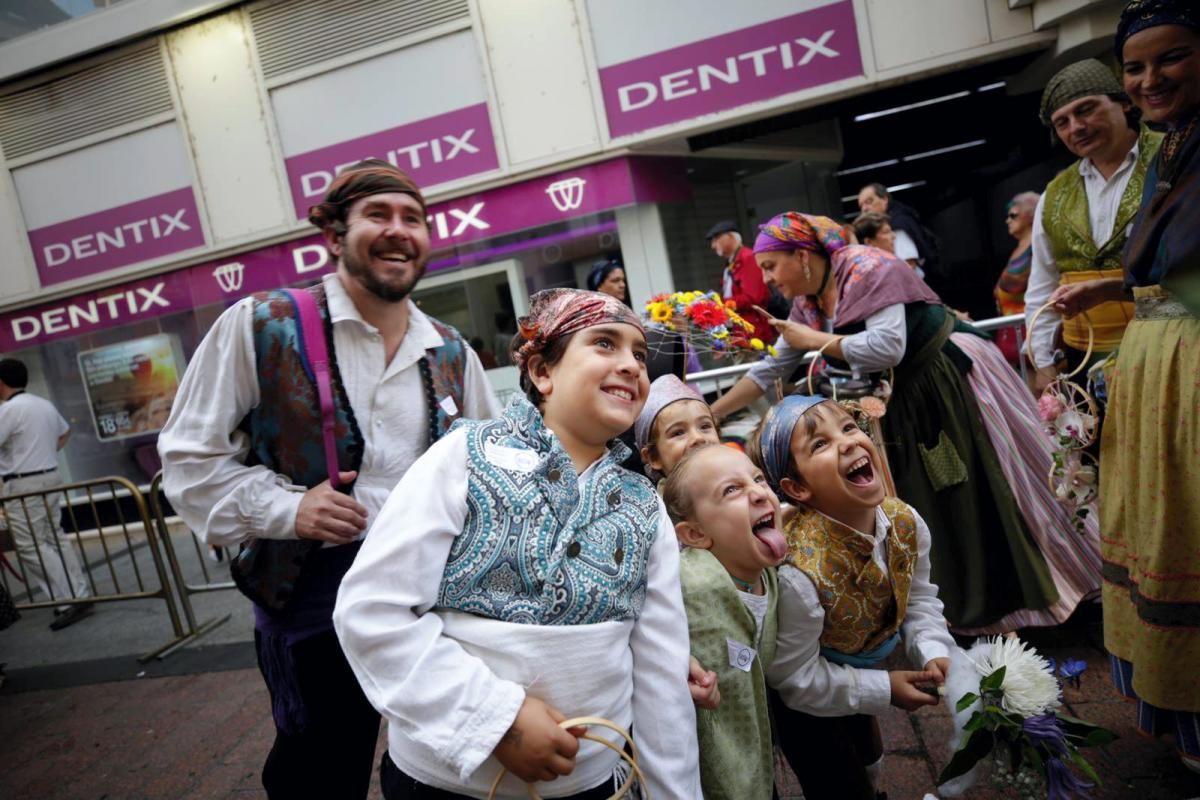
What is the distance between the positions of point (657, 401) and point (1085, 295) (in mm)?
1582

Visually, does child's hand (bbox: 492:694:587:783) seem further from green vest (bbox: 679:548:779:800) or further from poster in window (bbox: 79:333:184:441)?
poster in window (bbox: 79:333:184:441)

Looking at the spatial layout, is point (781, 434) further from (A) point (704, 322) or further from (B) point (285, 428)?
(B) point (285, 428)

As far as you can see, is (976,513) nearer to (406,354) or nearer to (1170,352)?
(1170,352)

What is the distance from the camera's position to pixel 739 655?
1.77 m

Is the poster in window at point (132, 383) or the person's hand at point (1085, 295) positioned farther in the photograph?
the poster in window at point (132, 383)

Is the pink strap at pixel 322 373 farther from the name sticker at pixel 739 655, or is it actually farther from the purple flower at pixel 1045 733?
the purple flower at pixel 1045 733

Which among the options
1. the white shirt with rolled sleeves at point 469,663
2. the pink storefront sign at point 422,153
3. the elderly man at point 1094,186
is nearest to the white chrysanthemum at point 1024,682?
the white shirt with rolled sleeves at point 469,663

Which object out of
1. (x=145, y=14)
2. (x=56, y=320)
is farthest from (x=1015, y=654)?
(x=56, y=320)

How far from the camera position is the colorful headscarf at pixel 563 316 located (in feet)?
5.54

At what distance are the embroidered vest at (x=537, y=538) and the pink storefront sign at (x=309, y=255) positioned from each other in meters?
6.80

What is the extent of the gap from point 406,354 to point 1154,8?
2.40 m

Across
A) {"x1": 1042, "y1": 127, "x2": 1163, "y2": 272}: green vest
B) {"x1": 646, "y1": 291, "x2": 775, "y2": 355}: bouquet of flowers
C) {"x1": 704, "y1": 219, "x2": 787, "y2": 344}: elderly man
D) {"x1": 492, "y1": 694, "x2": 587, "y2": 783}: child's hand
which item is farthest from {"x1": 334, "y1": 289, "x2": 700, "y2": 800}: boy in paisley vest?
{"x1": 704, "y1": 219, "x2": 787, "y2": 344}: elderly man

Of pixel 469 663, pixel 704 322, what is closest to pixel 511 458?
pixel 469 663

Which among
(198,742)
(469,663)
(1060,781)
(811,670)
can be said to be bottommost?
(198,742)
